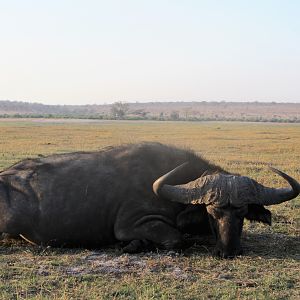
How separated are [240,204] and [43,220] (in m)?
3.10

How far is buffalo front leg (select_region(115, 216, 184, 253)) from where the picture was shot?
8008 millimetres

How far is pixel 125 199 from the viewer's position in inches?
332

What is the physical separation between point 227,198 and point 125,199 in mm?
1797

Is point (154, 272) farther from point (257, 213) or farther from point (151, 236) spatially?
point (257, 213)

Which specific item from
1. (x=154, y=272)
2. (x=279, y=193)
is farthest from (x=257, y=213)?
(x=154, y=272)

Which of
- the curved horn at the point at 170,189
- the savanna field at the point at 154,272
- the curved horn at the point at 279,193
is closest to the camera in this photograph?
the savanna field at the point at 154,272

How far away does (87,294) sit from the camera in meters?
6.00

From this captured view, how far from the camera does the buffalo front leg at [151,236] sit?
26.3 ft

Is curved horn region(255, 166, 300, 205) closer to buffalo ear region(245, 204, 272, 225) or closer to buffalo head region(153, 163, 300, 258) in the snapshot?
buffalo head region(153, 163, 300, 258)

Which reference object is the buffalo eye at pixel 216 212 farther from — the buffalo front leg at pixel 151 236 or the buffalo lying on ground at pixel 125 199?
the buffalo front leg at pixel 151 236

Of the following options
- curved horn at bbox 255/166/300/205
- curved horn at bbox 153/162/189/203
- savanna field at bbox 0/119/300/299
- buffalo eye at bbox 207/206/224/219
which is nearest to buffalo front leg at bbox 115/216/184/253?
savanna field at bbox 0/119/300/299

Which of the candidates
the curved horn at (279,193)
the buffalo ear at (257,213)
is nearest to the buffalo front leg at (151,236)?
the buffalo ear at (257,213)

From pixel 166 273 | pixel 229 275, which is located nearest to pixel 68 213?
pixel 166 273

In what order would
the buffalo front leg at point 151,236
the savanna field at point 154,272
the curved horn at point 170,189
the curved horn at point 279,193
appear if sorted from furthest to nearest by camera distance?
the buffalo front leg at point 151,236 → the curved horn at point 170,189 → the curved horn at point 279,193 → the savanna field at point 154,272
